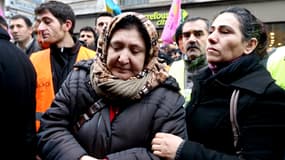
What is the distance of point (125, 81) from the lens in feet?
6.66

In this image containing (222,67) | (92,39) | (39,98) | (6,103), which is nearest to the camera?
(6,103)

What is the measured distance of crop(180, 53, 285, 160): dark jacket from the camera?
2.05 metres

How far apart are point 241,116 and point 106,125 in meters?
0.75

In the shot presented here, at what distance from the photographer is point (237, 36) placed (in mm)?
2352

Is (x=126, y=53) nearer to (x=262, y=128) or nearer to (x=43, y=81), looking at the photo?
(x=262, y=128)

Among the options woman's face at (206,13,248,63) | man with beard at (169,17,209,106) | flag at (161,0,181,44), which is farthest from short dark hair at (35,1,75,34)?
flag at (161,0,181,44)

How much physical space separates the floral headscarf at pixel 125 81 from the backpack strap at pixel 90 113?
0.05 metres

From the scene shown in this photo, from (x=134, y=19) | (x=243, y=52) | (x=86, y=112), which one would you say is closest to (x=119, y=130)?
(x=86, y=112)

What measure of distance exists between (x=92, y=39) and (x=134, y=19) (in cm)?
477

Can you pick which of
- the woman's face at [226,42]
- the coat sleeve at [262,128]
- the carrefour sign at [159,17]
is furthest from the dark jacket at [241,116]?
the carrefour sign at [159,17]

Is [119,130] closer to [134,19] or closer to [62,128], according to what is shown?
[62,128]

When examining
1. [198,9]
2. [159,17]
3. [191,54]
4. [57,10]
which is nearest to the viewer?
[57,10]

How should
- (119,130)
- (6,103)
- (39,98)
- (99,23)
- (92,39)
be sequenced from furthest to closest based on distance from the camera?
(92,39), (99,23), (39,98), (6,103), (119,130)

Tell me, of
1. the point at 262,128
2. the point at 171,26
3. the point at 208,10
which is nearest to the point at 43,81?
the point at 262,128
